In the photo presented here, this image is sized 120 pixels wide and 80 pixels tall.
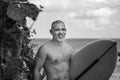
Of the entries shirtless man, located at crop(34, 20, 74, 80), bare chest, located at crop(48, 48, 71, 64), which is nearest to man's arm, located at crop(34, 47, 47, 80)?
shirtless man, located at crop(34, 20, 74, 80)

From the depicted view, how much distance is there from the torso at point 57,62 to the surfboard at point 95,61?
0.17 metres

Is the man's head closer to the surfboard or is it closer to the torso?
the torso

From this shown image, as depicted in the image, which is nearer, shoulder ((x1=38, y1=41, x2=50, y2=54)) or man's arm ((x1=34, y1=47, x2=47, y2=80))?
man's arm ((x1=34, y1=47, x2=47, y2=80))

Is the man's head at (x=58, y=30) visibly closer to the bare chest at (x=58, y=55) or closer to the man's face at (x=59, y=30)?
the man's face at (x=59, y=30)

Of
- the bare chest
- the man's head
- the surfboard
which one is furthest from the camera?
the surfboard

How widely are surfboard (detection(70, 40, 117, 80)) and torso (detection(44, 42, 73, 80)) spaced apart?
0.17 m

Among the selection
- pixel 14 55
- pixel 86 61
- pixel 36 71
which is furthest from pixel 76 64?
pixel 14 55

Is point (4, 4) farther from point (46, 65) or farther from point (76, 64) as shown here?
point (76, 64)

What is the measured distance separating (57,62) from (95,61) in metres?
0.80

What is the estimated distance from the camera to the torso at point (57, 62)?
14.6ft

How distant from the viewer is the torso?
4.46 meters

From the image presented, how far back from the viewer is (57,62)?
4.53m

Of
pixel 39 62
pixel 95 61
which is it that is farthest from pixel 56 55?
pixel 95 61

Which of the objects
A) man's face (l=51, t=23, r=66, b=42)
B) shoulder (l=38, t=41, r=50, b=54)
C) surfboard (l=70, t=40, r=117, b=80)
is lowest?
surfboard (l=70, t=40, r=117, b=80)
